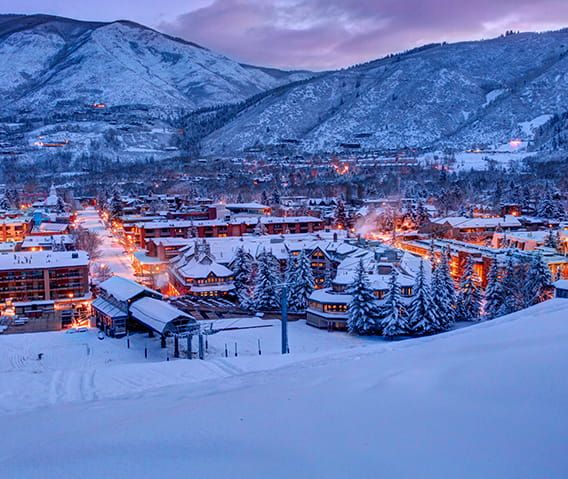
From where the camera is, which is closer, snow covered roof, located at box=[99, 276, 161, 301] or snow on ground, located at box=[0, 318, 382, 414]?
snow on ground, located at box=[0, 318, 382, 414]

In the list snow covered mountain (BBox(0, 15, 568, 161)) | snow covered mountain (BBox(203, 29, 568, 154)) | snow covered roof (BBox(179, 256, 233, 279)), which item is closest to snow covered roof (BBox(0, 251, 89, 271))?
snow covered roof (BBox(179, 256, 233, 279))

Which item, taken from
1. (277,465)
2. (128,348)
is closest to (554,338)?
(277,465)

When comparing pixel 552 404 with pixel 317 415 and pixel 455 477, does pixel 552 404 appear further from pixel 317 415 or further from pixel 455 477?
pixel 317 415

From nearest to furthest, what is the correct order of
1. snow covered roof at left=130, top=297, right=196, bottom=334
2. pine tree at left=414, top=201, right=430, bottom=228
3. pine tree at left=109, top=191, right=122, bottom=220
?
1. snow covered roof at left=130, top=297, right=196, bottom=334
2. pine tree at left=414, top=201, right=430, bottom=228
3. pine tree at left=109, top=191, right=122, bottom=220

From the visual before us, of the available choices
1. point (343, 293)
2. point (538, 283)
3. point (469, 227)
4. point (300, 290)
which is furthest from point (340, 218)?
point (538, 283)

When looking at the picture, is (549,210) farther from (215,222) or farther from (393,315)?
(393,315)

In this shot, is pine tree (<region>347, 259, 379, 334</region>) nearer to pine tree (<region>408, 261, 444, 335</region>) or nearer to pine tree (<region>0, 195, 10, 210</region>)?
pine tree (<region>408, 261, 444, 335</region>)

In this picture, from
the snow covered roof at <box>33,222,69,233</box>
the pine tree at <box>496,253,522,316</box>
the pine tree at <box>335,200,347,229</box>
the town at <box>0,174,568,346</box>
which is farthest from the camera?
the pine tree at <box>335,200,347,229</box>

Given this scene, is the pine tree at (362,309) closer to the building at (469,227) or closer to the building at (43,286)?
the building at (43,286)
